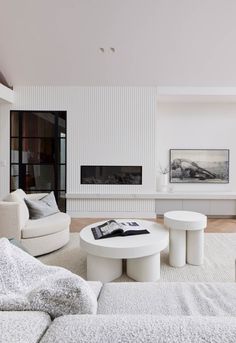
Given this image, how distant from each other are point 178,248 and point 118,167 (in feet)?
9.27

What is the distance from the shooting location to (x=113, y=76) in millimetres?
5051

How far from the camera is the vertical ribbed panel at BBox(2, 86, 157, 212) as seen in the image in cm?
538

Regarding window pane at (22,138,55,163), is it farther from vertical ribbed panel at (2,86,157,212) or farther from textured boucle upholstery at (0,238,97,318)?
textured boucle upholstery at (0,238,97,318)

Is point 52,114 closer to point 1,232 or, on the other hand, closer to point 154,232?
point 1,232

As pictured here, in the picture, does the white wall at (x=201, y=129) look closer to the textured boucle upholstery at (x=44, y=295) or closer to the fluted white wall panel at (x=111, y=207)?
the fluted white wall panel at (x=111, y=207)

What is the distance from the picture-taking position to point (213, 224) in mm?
4891

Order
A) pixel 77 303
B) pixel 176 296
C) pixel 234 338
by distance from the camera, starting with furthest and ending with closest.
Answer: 1. pixel 176 296
2. pixel 77 303
3. pixel 234 338

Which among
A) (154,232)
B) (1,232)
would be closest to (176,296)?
(154,232)

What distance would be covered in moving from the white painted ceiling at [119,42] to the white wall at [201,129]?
0.80 m

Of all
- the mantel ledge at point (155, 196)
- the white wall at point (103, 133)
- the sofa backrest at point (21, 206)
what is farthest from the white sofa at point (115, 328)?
the white wall at point (103, 133)

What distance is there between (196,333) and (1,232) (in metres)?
2.82

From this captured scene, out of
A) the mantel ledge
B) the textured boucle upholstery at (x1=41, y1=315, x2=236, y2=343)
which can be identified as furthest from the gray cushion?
the textured boucle upholstery at (x1=41, y1=315, x2=236, y2=343)

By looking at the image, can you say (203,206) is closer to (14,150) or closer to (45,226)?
(45,226)

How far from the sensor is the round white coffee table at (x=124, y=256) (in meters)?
2.45
